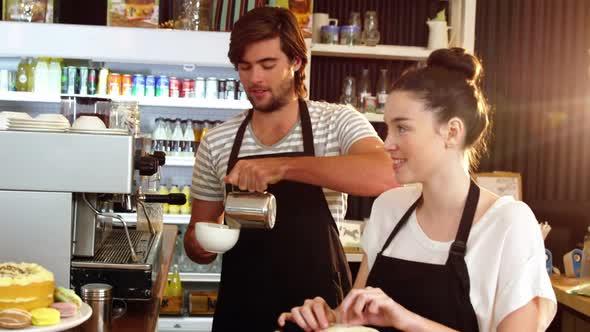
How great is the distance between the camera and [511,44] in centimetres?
514

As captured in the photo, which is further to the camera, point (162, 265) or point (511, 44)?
point (511, 44)

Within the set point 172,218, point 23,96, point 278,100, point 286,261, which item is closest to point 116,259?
point 286,261

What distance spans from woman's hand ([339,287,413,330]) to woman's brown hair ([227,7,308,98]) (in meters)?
1.04

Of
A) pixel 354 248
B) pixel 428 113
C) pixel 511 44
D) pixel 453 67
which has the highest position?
pixel 511 44

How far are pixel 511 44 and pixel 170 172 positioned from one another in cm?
238

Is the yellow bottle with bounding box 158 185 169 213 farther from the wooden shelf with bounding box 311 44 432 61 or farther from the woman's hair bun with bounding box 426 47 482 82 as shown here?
the woman's hair bun with bounding box 426 47 482 82

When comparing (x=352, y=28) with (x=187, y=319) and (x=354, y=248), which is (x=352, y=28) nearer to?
(x=354, y=248)

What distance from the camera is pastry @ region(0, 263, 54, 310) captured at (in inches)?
62.7

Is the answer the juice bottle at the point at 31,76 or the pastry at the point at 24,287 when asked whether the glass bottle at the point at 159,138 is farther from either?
the pastry at the point at 24,287

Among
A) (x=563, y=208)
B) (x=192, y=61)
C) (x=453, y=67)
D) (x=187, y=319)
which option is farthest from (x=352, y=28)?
(x=453, y=67)

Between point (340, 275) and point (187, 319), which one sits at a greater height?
point (340, 275)

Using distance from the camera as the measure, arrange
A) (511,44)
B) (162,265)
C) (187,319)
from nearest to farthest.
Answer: (162,265) → (187,319) → (511,44)

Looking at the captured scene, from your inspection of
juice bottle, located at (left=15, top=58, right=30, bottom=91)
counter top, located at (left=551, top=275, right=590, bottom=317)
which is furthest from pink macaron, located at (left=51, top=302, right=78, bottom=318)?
juice bottle, located at (left=15, top=58, right=30, bottom=91)

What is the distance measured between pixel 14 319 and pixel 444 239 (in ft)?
3.12
